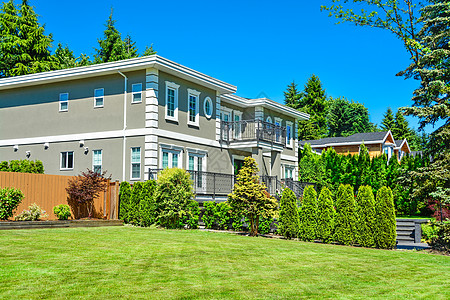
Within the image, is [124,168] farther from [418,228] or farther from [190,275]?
[190,275]

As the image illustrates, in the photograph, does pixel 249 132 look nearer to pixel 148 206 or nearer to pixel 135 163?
pixel 135 163

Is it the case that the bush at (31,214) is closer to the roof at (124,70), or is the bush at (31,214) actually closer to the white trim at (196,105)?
the roof at (124,70)

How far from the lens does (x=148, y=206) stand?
19.1 metres

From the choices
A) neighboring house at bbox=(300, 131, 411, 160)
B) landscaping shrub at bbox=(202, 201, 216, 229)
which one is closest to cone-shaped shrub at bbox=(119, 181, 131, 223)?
landscaping shrub at bbox=(202, 201, 216, 229)

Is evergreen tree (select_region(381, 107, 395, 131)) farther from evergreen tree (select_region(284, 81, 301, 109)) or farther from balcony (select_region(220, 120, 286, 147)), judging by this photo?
balcony (select_region(220, 120, 286, 147))

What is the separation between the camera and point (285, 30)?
26.1 m

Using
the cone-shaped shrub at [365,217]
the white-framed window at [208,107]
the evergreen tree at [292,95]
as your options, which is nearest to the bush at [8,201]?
the white-framed window at [208,107]

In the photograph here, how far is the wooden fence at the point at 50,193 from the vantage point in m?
17.7

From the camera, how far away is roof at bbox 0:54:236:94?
21.7 metres

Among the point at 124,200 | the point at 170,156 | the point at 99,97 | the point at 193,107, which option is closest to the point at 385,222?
the point at 124,200

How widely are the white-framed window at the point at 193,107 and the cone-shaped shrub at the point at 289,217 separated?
958 cm

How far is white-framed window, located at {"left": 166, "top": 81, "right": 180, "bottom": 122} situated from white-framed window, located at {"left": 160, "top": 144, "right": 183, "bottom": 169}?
149cm

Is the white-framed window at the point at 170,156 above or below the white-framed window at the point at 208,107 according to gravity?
below

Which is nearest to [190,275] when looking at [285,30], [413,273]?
[413,273]
